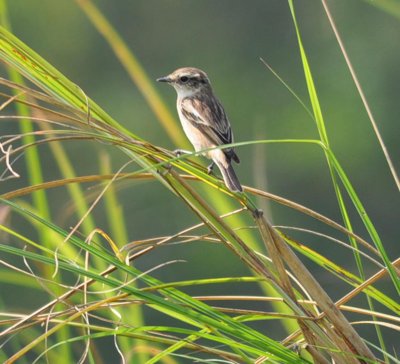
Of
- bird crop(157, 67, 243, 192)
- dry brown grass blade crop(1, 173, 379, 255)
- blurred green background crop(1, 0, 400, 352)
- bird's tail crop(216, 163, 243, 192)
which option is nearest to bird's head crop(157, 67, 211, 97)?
bird crop(157, 67, 243, 192)

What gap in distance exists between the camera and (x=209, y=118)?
4457 millimetres

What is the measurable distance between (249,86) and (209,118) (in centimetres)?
1993

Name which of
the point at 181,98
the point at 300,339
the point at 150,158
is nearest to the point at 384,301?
the point at 300,339

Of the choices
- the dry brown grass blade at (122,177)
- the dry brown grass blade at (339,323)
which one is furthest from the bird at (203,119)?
the dry brown grass blade at (339,323)

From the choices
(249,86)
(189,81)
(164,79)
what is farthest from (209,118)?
(249,86)

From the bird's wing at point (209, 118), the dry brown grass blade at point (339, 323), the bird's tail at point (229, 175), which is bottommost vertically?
the dry brown grass blade at point (339, 323)

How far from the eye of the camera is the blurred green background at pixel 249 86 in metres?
19.8

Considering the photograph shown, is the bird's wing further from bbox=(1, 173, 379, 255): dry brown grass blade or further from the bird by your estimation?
bbox=(1, 173, 379, 255): dry brown grass blade

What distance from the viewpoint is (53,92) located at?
6.66 feet

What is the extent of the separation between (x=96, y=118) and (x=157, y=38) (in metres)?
24.8

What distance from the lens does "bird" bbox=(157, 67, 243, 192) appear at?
158 inches

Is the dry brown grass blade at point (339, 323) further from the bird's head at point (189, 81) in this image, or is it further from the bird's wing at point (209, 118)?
the bird's head at point (189, 81)

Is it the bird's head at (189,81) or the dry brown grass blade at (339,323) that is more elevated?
the bird's head at (189,81)

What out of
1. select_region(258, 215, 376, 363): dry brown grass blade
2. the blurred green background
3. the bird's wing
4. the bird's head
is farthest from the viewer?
the blurred green background
